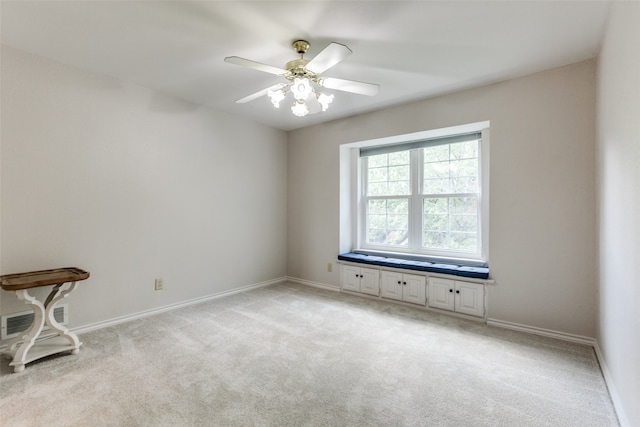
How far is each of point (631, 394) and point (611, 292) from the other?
2.27ft

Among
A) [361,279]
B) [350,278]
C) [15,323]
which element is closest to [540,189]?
[361,279]

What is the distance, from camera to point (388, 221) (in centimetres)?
407

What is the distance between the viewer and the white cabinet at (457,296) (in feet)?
9.86

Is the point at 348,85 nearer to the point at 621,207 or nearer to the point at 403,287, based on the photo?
the point at 621,207

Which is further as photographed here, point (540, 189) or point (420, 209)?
point (420, 209)

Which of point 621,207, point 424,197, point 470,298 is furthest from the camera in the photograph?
point 424,197

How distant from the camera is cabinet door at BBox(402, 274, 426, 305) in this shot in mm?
3365

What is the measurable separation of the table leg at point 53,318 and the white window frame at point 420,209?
3192 millimetres

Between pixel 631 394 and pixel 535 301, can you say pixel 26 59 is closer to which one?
pixel 631 394

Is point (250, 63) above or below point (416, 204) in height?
above

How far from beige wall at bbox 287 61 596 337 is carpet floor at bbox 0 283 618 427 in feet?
1.11

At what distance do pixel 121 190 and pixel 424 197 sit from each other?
338cm

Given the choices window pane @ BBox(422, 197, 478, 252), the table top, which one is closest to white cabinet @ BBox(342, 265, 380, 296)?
window pane @ BBox(422, 197, 478, 252)

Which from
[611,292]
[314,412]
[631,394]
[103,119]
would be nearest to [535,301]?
[611,292]
